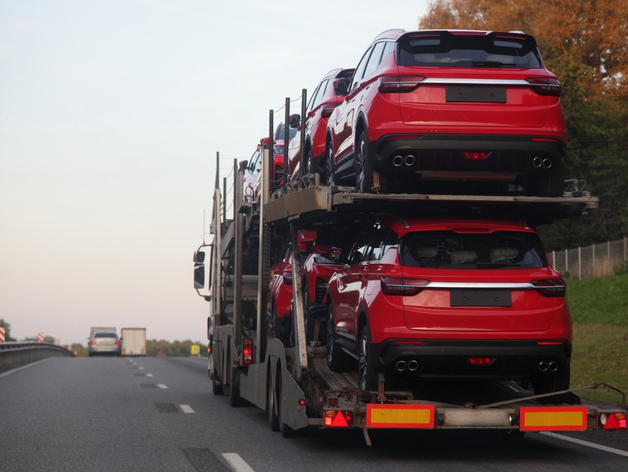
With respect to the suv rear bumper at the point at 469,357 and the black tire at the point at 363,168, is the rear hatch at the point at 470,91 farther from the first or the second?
the suv rear bumper at the point at 469,357

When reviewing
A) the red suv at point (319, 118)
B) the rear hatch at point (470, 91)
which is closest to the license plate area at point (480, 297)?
the rear hatch at point (470, 91)

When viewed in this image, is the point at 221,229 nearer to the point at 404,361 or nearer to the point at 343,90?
the point at 343,90

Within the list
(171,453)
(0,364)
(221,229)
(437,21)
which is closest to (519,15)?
(437,21)

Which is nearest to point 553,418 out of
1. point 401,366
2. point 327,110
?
point 401,366

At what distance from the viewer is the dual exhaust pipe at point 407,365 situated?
9.22 m

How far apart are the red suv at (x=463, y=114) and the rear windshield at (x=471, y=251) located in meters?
0.58

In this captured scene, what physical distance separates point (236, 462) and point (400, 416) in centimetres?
155

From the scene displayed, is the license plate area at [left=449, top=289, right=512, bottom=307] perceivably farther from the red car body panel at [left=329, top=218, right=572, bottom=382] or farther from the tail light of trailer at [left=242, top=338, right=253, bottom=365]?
the tail light of trailer at [left=242, top=338, right=253, bottom=365]

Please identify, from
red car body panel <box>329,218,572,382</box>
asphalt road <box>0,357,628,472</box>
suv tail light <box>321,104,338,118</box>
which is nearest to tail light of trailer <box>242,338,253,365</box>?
asphalt road <box>0,357,628,472</box>

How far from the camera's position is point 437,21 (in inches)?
2096

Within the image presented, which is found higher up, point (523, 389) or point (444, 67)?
point (444, 67)

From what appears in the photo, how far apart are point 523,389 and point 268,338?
12.8 ft

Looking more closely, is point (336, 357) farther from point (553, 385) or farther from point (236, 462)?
point (553, 385)

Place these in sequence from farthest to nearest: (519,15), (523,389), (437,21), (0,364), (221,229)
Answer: (437,21) < (519,15) < (0,364) < (221,229) < (523,389)
